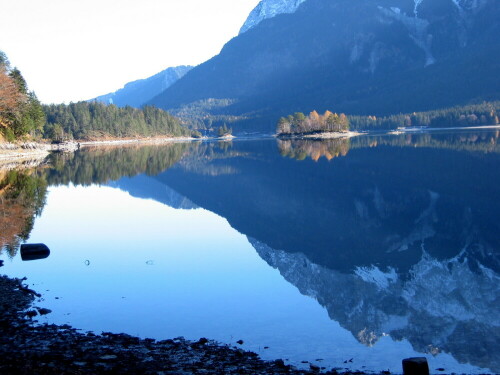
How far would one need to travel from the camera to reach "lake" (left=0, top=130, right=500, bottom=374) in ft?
45.8

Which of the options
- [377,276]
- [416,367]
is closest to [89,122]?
[377,276]

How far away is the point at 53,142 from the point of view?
144125 mm

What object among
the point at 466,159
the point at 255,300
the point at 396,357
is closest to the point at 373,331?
the point at 396,357

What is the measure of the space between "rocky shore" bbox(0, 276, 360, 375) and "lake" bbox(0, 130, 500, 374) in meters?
0.81

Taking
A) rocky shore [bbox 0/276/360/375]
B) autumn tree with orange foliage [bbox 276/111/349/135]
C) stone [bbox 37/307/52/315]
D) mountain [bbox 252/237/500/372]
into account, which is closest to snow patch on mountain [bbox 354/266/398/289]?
mountain [bbox 252/237/500/372]

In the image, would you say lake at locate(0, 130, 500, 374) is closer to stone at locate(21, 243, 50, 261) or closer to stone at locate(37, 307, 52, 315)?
stone at locate(37, 307, 52, 315)

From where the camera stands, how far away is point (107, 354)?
11766 mm

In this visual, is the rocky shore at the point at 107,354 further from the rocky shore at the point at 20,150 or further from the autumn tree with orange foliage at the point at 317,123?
the autumn tree with orange foliage at the point at 317,123

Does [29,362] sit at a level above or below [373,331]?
above

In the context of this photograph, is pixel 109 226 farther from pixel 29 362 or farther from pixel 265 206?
pixel 29 362

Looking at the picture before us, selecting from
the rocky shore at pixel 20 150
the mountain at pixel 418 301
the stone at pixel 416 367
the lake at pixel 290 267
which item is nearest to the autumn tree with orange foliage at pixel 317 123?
the rocky shore at pixel 20 150

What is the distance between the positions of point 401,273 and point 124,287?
10.7 meters

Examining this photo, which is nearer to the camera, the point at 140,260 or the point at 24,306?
the point at 24,306

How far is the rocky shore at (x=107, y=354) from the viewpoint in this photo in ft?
34.9
